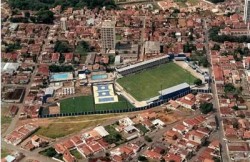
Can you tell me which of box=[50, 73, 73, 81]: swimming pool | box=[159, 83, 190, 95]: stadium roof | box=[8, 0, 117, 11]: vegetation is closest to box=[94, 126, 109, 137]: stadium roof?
box=[159, 83, 190, 95]: stadium roof

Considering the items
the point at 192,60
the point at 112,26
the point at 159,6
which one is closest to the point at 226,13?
the point at 159,6

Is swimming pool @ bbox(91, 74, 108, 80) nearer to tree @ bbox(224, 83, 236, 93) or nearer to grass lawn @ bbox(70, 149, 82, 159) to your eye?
grass lawn @ bbox(70, 149, 82, 159)

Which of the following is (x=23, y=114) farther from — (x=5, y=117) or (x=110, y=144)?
(x=110, y=144)

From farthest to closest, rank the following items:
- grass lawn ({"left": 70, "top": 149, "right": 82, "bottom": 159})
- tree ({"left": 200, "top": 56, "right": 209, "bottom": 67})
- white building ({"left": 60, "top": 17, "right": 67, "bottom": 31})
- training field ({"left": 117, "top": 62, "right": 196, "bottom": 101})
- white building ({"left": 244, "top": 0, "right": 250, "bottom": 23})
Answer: white building ({"left": 60, "top": 17, "right": 67, "bottom": 31}) → white building ({"left": 244, "top": 0, "right": 250, "bottom": 23}) → tree ({"left": 200, "top": 56, "right": 209, "bottom": 67}) → training field ({"left": 117, "top": 62, "right": 196, "bottom": 101}) → grass lawn ({"left": 70, "top": 149, "right": 82, "bottom": 159})

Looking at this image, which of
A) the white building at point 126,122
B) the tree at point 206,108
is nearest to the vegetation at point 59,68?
the white building at point 126,122

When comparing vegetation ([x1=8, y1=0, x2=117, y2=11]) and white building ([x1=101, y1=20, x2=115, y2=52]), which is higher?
vegetation ([x1=8, y1=0, x2=117, y2=11])

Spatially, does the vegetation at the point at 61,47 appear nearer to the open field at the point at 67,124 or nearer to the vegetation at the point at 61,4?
the vegetation at the point at 61,4
